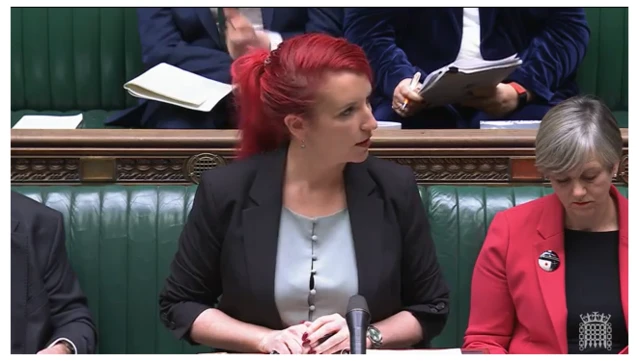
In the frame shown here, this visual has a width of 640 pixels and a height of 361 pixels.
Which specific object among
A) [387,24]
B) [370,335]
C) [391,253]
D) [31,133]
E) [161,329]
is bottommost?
[161,329]

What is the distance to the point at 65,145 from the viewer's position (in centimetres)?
235

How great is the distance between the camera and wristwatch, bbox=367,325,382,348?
1.72 meters

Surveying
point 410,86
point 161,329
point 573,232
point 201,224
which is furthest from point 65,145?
point 573,232

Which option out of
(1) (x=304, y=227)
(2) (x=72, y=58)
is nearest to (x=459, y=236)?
(1) (x=304, y=227)

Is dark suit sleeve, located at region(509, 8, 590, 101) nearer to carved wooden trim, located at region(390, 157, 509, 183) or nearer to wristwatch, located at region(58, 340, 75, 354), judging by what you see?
carved wooden trim, located at region(390, 157, 509, 183)

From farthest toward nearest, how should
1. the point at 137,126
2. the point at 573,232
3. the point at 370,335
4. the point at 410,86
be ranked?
the point at 137,126
the point at 410,86
the point at 573,232
the point at 370,335

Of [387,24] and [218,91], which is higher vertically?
[387,24]

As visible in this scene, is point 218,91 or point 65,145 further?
point 218,91

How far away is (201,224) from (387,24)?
4.13 ft

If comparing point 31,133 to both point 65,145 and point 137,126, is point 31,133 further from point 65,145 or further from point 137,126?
point 137,126

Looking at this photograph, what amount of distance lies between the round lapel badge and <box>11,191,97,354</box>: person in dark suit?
859mm

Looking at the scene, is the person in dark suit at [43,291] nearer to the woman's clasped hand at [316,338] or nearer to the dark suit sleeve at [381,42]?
the woman's clasped hand at [316,338]

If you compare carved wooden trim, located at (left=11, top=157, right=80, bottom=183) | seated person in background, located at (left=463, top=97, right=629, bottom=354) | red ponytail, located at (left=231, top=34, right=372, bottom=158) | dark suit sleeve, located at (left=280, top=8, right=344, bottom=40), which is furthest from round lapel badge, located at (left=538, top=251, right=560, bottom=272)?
dark suit sleeve, located at (left=280, top=8, right=344, bottom=40)

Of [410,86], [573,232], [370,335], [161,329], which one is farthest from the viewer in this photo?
[410,86]
